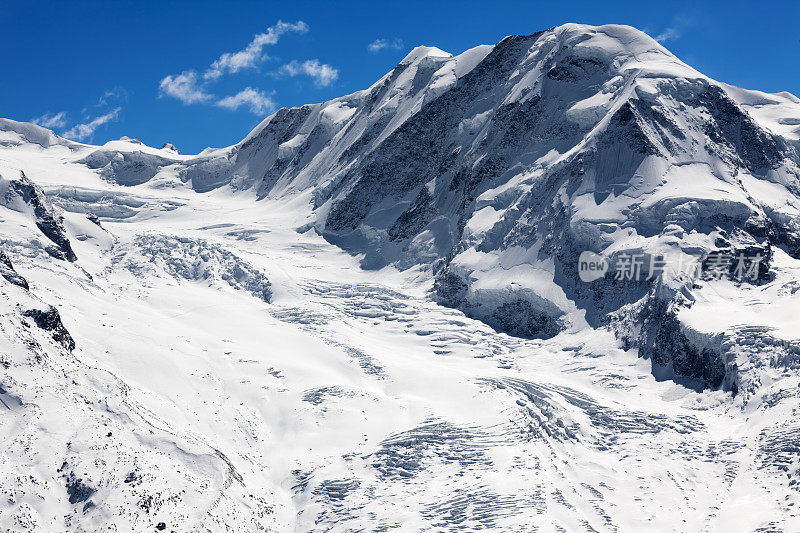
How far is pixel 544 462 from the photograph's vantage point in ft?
123

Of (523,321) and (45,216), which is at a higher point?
(45,216)

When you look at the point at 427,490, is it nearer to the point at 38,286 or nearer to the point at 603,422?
the point at 603,422

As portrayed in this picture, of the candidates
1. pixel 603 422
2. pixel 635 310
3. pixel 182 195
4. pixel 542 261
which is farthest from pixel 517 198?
pixel 182 195

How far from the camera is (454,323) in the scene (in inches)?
2267

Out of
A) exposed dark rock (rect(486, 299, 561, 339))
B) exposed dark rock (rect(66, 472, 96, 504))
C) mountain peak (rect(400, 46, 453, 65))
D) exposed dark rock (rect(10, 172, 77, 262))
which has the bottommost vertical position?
exposed dark rock (rect(66, 472, 96, 504))

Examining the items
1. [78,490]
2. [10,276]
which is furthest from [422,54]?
[78,490]

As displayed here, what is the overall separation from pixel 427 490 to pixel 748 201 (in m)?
35.6

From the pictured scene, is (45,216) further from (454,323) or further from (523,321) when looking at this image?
(523,321)

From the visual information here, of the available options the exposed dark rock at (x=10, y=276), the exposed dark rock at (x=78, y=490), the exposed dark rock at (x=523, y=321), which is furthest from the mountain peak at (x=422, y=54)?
the exposed dark rock at (x=78, y=490)

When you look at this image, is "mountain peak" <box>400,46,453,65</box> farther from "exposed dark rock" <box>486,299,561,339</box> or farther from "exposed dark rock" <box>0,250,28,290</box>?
"exposed dark rock" <box>0,250,28,290</box>

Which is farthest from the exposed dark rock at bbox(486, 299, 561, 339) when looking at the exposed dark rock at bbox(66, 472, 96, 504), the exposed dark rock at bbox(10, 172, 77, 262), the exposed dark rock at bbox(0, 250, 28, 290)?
the exposed dark rock at bbox(66, 472, 96, 504)

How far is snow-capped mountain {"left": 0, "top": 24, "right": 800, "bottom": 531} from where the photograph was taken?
111 ft

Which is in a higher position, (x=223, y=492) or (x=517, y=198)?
(x=517, y=198)

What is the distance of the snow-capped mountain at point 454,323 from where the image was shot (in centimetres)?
3375
